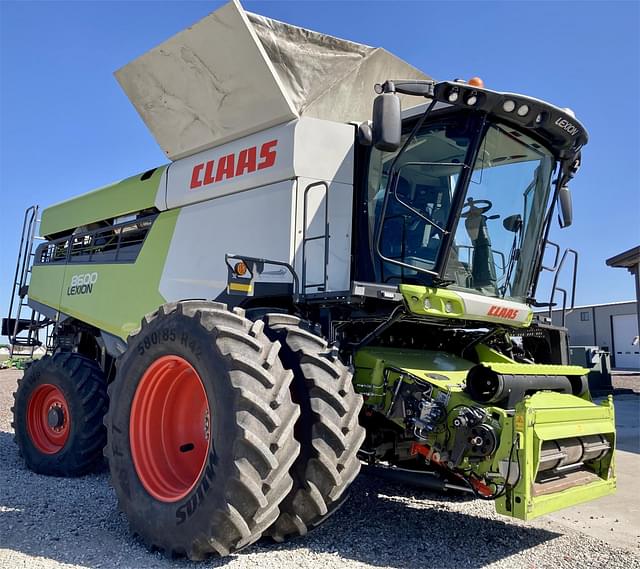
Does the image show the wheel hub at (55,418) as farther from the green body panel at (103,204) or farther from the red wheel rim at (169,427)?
the red wheel rim at (169,427)

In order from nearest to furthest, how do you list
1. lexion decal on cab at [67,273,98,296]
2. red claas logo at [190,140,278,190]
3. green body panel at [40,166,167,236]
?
red claas logo at [190,140,278,190]
green body panel at [40,166,167,236]
lexion decal on cab at [67,273,98,296]

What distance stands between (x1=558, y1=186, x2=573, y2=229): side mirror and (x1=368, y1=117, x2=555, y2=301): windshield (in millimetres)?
448

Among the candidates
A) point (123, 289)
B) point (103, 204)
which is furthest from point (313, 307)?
point (103, 204)

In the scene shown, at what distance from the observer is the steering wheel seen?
178 inches

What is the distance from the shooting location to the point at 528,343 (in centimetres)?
578

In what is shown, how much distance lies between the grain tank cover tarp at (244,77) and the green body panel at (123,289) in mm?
875

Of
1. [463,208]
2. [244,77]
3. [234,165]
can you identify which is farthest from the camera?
[234,165]

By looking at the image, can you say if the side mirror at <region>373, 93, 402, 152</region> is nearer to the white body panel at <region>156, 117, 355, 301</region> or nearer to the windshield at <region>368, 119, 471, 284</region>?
the windshield at <region>368, 119, 471, 284</region>

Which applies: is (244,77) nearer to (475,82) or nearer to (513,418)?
(475,82)

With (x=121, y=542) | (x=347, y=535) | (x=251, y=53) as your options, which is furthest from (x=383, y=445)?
(x=251, y=53)

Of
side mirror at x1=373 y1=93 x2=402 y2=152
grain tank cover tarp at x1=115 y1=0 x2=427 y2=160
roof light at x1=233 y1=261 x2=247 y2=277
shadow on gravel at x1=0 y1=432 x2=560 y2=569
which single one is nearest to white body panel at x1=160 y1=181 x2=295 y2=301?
roof light at x1=233 y1=261 x2=247 y2=277

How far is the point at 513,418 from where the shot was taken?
11.5ft

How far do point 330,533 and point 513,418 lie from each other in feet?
4.80

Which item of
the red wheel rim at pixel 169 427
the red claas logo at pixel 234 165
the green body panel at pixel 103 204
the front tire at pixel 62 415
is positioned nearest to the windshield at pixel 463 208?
the red claas logo at pixel 234 165
